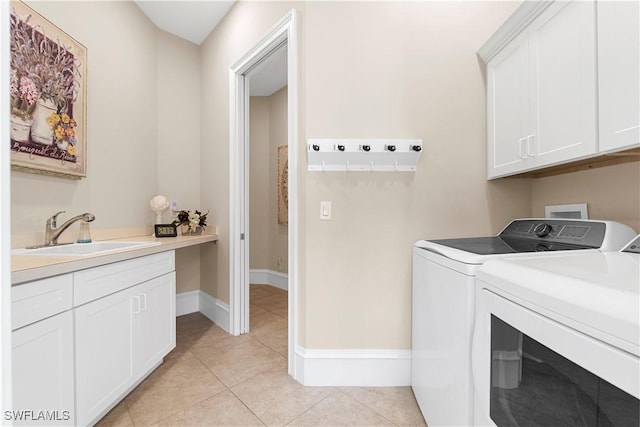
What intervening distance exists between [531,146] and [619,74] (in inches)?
16.5

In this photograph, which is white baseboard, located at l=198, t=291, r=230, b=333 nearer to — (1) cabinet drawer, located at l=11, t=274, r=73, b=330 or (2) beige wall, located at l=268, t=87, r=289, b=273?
(2) beige wall, located at l=268, t=87, r=289, b=273

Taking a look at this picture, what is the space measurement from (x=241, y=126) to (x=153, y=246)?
50.4 inches

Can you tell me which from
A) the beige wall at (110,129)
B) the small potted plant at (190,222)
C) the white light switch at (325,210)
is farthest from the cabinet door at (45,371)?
the small potted plant at (190,222)

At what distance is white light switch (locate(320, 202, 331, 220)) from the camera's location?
1655mm

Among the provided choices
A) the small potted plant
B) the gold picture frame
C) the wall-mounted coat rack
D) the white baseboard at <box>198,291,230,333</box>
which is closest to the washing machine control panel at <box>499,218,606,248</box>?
the wall-mounted coat rack

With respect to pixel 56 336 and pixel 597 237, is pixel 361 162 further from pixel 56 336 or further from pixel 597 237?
pixel 56 336

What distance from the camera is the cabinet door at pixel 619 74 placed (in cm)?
88

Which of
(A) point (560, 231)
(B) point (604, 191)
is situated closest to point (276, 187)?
(A) point (560, 231)

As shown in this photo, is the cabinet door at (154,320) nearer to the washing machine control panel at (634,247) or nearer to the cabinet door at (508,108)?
the cabinet door at (508,108)

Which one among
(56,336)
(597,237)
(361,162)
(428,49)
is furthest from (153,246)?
(597,237)

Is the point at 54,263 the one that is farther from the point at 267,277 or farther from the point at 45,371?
the point at 267,277

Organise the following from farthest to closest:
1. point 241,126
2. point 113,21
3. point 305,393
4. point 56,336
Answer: point 241,126 < point 113,21 < point 305,393 < point 56,336

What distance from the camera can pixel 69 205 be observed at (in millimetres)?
1806

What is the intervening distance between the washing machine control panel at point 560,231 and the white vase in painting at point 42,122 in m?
2.82
